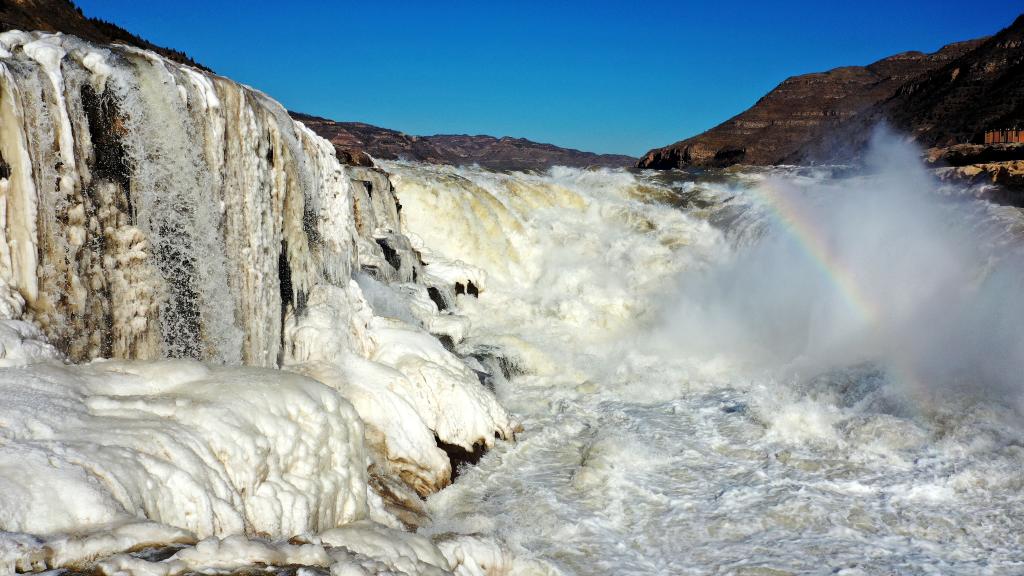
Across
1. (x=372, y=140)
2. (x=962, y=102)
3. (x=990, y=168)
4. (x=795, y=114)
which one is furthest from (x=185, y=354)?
(x=795, y=114)

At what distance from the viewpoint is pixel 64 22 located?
13086 mm

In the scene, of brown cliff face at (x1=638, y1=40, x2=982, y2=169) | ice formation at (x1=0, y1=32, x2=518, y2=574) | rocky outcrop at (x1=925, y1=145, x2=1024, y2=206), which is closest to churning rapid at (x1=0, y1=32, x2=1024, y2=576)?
ice formation at (x1=0, y1=32, x2=518, y2=574)

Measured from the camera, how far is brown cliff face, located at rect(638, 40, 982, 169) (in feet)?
198

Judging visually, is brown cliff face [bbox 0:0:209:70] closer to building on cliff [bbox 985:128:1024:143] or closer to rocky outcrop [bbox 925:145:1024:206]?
rocky outcrop [bbox 925:145:1024:206]

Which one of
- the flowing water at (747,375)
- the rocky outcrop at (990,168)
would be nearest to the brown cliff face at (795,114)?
the rocky outcrop at (990,168)

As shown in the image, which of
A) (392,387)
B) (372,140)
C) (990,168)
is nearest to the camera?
(392,387)

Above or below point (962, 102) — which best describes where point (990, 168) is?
below

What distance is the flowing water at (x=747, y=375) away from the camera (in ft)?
20.0

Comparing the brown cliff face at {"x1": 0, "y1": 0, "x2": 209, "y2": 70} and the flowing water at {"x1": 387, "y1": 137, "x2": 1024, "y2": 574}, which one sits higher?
the brown cliff face at {"x1": 0, "y1": 0, "x2": 209, "y2": 70}

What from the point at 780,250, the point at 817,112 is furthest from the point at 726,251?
the point at 817,112

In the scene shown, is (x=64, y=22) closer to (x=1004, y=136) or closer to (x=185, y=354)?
(x=185, y=354)

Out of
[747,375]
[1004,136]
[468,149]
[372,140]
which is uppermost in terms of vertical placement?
[468,149]

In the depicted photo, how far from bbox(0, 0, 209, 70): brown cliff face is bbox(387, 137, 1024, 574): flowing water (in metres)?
6.49

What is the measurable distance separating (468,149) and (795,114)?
133 ft
